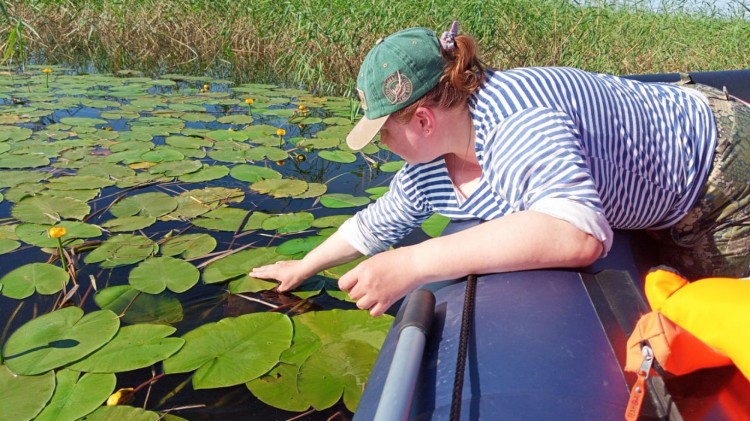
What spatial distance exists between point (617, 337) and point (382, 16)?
320 cm

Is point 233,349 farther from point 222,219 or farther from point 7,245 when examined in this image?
point 7,245

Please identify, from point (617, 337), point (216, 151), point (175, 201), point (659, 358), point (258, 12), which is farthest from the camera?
point (258, 12)

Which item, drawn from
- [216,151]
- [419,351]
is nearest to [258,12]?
[216,151]

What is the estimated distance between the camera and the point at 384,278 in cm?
88

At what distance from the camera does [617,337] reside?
73 centimetres

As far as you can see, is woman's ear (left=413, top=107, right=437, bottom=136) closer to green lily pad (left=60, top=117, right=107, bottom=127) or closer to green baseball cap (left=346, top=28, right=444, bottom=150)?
green baseball cap (left=346, top=28, right=444, bottom=150)

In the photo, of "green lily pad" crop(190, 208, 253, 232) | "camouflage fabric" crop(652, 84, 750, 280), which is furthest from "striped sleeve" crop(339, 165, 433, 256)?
"green lily pad" crop(190, 208, 253, 232)

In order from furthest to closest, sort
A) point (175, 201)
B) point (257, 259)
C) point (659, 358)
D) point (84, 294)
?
point (175, 201)
point (257, 259)
point (84, 294)
point (659, 358)

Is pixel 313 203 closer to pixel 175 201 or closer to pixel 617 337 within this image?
pixel 175 201

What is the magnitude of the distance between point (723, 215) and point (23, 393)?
1.32 m

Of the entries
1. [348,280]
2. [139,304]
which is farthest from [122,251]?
[348,280]

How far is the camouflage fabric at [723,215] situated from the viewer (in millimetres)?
1062

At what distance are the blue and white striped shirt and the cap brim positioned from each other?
15 centimetres

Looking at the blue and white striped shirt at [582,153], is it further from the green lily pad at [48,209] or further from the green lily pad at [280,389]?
the green lily pad at [48,209]
